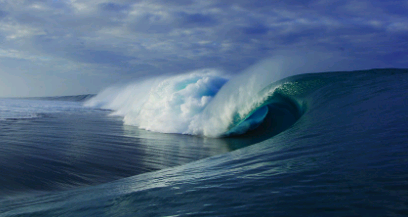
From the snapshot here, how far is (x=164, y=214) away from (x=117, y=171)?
2.58 metres

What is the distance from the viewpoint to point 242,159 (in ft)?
10.5

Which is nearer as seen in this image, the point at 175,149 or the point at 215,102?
the point at 175,149

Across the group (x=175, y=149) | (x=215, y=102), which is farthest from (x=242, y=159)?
(x=215, y=102)

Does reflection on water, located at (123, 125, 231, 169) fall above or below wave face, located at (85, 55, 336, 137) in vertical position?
below

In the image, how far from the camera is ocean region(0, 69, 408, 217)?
1830 mm

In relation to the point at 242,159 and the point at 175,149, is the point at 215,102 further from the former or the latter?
the point at 242,159

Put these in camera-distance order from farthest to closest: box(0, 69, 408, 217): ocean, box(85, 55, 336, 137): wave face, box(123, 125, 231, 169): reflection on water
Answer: box(85, 55, 336, 137): wave face, box(123, 125, 231, 169): reflection on water, box(0, 69, 408, 217): ocean

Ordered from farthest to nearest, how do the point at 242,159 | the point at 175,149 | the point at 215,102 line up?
1. the point at 215,102
2. the point at 175,149
3. the point at 242,159

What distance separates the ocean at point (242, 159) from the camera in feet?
6.00

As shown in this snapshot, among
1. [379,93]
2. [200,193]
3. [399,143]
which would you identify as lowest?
[200,193]

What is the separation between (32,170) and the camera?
4.02m

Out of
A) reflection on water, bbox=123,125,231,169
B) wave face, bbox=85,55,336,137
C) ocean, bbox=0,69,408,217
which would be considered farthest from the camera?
wave face, bbox=85,55,336,137

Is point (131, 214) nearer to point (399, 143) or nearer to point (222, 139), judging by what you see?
point (399, 143)

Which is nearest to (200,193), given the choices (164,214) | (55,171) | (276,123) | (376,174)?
(164,214)
